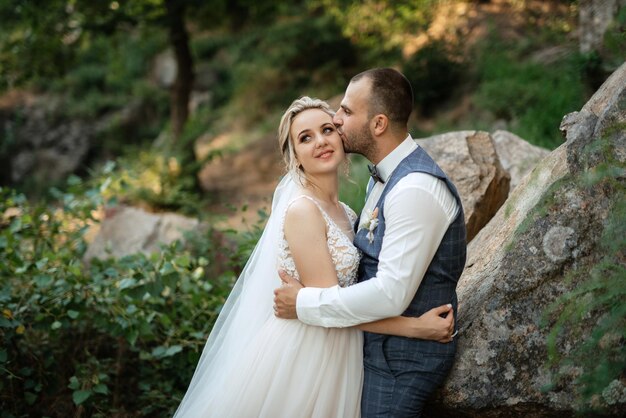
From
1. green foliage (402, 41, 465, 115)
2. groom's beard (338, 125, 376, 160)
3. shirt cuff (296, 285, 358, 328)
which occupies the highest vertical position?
green foliage (402, 41, 465, 115)

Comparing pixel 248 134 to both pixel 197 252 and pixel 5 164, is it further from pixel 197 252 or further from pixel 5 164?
pixel 197 252

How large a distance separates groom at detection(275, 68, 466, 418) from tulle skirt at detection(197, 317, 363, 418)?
8 cm

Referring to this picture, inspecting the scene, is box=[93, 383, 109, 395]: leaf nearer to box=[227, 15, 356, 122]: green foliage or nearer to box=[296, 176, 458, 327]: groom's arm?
box=[296, 176, 458, 327]: groom's arm

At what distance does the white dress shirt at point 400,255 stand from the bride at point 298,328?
0.13 meters

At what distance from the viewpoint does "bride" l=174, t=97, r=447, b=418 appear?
2926mm

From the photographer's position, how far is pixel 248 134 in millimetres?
15391

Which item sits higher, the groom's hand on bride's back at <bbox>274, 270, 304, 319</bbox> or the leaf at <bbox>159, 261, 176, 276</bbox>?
the leaf at <bbox>159, 261, 176, 276</bbox>

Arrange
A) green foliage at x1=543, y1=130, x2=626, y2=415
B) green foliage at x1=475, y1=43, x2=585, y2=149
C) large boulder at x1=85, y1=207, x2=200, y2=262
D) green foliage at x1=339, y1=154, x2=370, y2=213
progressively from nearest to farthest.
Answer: green foliage at x1=543, y1=130, x2=626, y2=415 < green foliage at x1=339, y1=154, x2=370, y2=213 < large boulder at x1=85, y1=207, x2=200, y2=262 < green foliage at x1=475, y1=43, x2=585, y2=149

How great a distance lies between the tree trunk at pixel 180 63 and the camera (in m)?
10.4

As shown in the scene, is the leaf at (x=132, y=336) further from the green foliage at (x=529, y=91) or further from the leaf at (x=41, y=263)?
the green foliage at (x=529, y=91)

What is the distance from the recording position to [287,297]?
2.97 m

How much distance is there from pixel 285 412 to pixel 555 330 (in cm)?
125

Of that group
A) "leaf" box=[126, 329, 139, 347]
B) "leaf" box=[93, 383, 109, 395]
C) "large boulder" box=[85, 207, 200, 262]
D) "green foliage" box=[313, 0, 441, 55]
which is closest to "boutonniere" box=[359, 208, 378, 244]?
"leaf" box=[126, 329, 139, 347]

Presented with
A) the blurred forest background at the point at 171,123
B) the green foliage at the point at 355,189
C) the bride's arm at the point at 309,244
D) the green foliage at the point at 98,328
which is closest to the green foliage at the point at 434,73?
the blurred forest background at the point at 171,123
